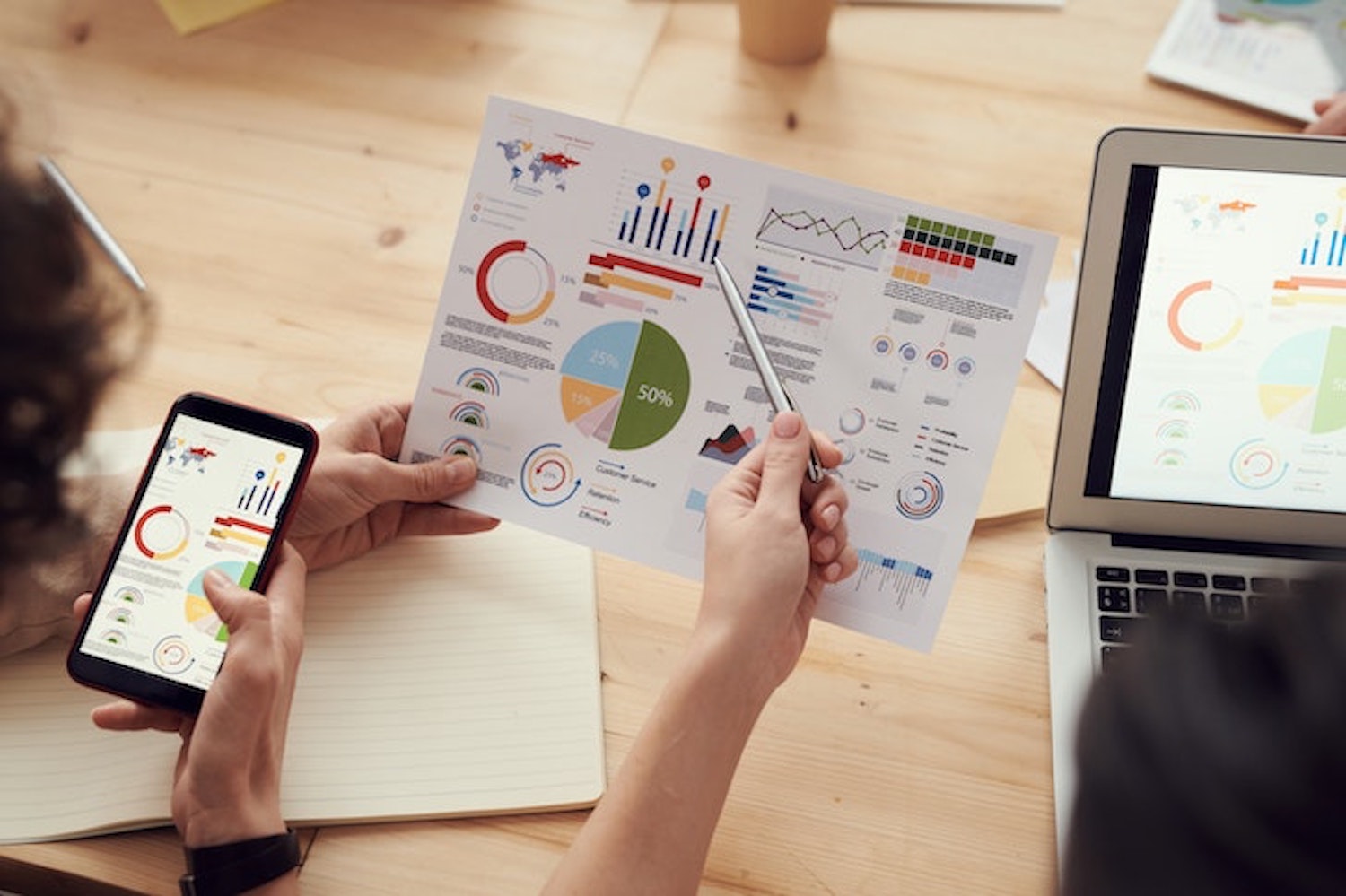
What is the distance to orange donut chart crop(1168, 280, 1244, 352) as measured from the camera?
71 cm

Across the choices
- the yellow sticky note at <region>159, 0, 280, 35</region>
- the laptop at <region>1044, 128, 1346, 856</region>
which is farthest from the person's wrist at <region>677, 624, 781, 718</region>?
the yellow sticky note at <region>159, 0, 280, 35</region>

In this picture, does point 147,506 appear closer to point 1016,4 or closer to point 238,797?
point 238,797

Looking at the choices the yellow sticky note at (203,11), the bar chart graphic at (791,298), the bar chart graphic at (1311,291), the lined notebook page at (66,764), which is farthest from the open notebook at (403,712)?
the yellow sticky note at (203,11)

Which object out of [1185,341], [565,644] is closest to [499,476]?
[565,644]

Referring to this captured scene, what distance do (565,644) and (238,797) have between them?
22 centimetres

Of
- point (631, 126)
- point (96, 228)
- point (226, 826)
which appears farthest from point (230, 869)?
point (631, 126)

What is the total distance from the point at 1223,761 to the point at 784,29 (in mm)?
848

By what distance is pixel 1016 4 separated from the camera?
44.0 inches

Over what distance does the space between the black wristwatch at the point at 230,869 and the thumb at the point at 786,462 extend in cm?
35

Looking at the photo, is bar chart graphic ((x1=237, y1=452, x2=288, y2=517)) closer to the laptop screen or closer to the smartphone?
the smartphone

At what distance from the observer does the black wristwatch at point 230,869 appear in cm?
66

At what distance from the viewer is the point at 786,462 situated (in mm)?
710

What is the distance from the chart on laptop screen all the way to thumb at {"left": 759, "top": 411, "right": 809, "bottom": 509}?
0.21 meters

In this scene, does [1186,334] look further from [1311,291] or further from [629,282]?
[629,282]
